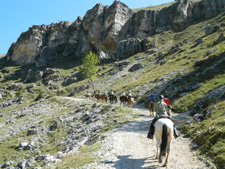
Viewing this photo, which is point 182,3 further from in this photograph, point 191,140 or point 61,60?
point 191,140

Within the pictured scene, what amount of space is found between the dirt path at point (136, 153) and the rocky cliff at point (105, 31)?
9595cm

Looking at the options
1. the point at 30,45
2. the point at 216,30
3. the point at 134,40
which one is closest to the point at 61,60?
the point at 30,45

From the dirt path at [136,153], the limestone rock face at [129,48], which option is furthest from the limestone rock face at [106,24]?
the dirt path at [136,153]

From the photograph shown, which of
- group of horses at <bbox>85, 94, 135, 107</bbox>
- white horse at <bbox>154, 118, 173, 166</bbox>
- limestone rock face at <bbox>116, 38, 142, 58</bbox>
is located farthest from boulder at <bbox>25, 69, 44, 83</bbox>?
white horse at <bbox>154, 118, 173, 166</bbox>

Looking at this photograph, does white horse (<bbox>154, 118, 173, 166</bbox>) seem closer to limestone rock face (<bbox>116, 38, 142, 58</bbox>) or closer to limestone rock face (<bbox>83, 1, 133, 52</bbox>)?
limestone rock face (<bbox>116, 38, 142, 58</bbox>)

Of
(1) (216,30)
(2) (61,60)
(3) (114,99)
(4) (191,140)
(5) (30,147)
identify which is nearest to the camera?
(4) (191,140)

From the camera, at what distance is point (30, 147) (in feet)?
68.5

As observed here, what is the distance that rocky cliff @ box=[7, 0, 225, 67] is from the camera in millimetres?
112188

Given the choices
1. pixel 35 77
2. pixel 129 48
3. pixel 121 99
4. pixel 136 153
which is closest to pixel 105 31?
pixel 129 48

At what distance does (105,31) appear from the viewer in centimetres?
12400

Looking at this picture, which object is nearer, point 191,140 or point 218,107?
point 191,140

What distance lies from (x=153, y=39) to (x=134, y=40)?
11733 mm

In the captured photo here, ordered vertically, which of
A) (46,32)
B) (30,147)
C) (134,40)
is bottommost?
(30,147)

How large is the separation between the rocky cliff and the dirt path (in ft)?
315
